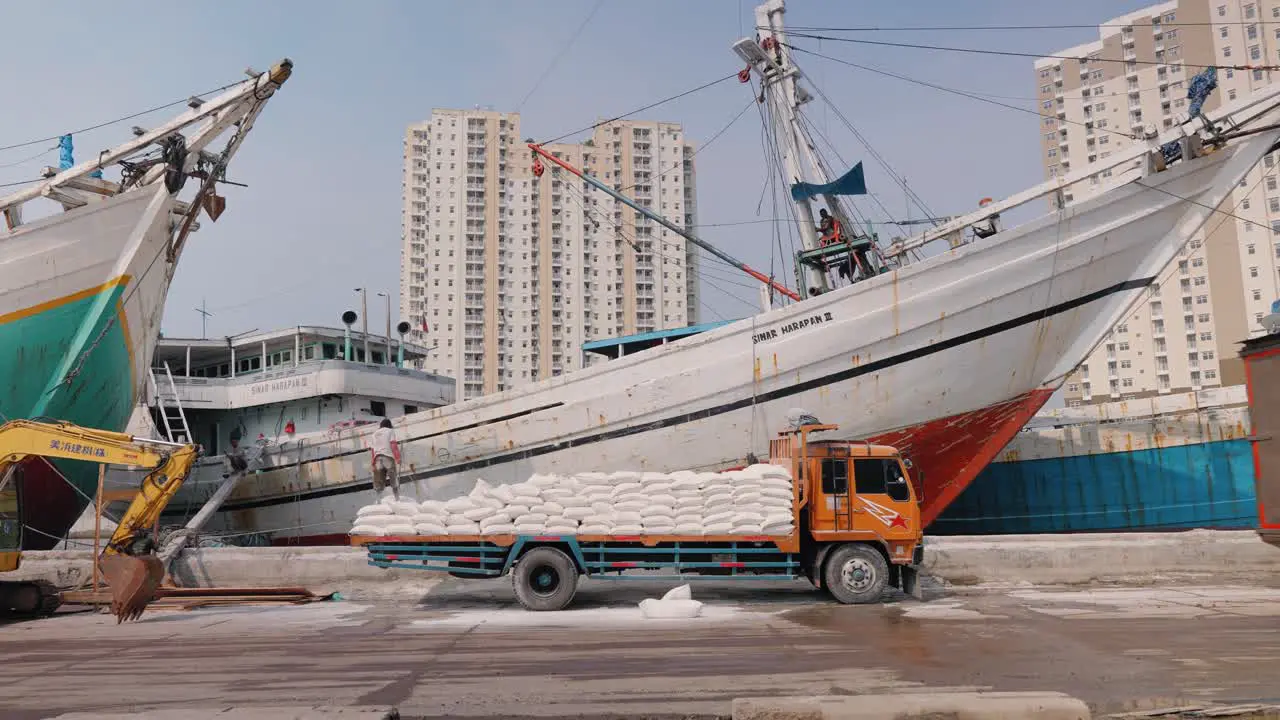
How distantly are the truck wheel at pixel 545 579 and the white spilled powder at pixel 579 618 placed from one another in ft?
0.51

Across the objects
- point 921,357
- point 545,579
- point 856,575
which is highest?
point 921,357

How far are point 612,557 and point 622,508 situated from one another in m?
0.66

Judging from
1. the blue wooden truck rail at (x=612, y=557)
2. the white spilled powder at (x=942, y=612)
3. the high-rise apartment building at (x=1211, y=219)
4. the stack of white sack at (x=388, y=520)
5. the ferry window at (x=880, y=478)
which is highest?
the high-rise apartment building at (x=1211, y=219)

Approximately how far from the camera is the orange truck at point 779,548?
10.9m

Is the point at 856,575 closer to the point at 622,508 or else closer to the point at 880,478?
the point at 880,478

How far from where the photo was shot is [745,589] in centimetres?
1299

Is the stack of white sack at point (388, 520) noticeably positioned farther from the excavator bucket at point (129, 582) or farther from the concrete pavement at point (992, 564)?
the excavator bucket at point (129, 582)

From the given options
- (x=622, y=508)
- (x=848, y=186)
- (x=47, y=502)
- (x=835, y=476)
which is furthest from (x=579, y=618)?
(x=47, y=502)

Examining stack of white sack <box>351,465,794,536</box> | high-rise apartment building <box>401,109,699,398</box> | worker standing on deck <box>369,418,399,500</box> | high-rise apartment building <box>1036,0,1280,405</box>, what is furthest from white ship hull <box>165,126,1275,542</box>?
high-rise apartment building <box>401,109,699,398</box>

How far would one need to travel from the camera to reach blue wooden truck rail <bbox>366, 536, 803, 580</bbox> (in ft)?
35.7

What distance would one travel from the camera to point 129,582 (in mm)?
10281

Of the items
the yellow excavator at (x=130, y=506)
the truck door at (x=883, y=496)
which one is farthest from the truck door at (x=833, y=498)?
the yellow excavator at (x=130, y=506)

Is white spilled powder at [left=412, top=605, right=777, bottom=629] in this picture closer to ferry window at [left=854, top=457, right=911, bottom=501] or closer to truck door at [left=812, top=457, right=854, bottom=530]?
truck door at [left=812, top=457, right=854, bottom=530]

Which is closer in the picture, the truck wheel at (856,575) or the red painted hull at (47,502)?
the truck wheel at (856,575)
